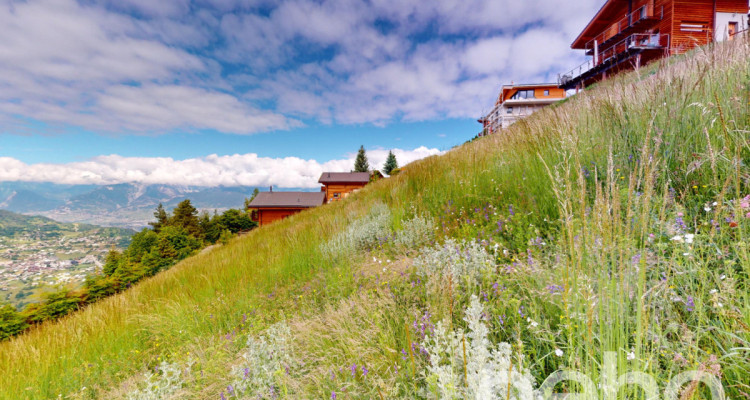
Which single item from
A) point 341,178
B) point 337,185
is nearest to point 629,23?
point 337,185

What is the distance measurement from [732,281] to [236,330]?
4104 millimetres

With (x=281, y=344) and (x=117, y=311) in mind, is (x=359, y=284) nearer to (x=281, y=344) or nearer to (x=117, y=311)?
(x=281, y=344)

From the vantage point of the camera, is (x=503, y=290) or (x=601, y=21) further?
(x=601, y=21)

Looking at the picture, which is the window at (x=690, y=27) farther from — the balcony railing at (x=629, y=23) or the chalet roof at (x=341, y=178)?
the chalet roof at (x=341, y=178)

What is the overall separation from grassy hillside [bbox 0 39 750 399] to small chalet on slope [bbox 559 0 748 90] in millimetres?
16696

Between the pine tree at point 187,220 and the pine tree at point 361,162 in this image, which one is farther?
the pine tree at point 361,162

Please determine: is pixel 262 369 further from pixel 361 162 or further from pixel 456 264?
pixel 361 162

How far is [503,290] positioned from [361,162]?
224 ft

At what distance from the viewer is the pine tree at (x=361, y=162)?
68812mm

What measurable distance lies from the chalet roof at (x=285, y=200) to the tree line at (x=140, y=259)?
614 cm

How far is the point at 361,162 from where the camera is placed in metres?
69.4

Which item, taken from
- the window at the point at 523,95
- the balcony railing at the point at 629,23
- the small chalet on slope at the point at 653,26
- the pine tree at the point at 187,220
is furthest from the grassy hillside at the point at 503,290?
the window at the point at 523,95

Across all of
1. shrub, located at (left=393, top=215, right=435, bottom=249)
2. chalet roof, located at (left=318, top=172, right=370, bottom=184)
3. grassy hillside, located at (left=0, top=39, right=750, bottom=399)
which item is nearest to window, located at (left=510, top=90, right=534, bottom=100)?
chalet roof, located at (left=318, top=172, right=370, bottom=184)

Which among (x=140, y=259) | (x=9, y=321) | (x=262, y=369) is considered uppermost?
(x=262, y=369)
